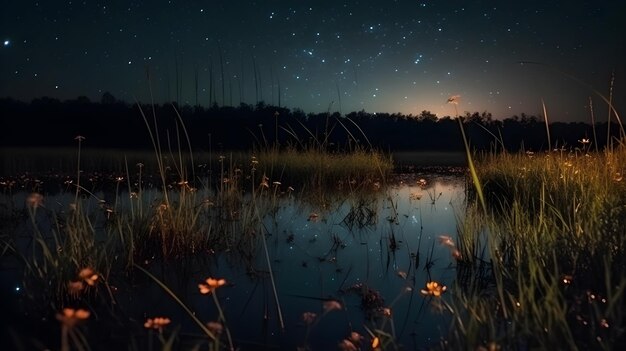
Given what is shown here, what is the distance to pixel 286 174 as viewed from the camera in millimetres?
12031

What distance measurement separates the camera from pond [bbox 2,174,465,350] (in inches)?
120

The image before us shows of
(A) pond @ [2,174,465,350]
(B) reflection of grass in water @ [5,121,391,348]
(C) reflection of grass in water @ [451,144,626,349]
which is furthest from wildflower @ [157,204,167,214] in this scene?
(C) reflection of grass in water @ [451,144,626,349]

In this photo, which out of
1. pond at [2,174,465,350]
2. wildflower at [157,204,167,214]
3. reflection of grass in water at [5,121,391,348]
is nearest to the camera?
pond at [2,174,465,350]

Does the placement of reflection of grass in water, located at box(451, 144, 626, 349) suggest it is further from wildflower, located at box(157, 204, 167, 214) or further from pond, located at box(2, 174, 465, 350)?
wildflower, located at box(157, 204, 167, 214)

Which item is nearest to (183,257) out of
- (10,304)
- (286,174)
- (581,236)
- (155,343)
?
(10,304)

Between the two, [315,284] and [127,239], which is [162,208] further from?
[315,284]

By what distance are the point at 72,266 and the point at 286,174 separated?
8.53 meters

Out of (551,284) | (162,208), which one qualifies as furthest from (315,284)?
(162,208)

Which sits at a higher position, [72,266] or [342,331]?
[72,266]

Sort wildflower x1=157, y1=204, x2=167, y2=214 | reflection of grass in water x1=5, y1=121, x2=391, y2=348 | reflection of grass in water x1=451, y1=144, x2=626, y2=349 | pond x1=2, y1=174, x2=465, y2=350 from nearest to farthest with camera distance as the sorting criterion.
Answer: reflection of grass in water x1=451, y1=144, x2=626, y2=349
pond x1=2, y1=174, x2=465, y2=350
reflection of grass in water x1=5, y1=121, x2=391, y2=348
wildflower x1=157, y1=204, x2=167, y2=214

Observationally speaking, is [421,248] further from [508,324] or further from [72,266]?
[72,266]

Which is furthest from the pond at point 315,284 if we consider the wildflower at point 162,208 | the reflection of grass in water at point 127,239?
the wildflower at point 162,208

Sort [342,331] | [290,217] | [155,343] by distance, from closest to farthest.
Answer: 1. [155,343]
2. [342,331]
3. [290,217]

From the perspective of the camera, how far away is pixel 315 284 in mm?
4031
